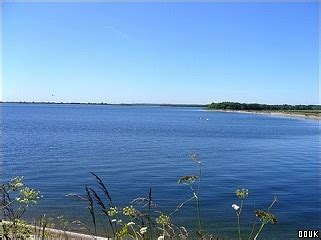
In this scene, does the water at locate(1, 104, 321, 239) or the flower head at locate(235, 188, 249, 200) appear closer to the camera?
the flower head at locate(235, 188, 249, 200)

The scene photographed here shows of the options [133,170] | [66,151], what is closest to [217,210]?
[133,170]

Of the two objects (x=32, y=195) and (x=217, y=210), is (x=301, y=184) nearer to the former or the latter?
(x=217, y=210)

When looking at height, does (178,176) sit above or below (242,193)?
below

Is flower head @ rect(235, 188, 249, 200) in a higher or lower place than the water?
higher

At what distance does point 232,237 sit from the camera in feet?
38.2

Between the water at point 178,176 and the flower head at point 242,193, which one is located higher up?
the flower head at point 242,193

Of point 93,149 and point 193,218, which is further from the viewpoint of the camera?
point 93,149

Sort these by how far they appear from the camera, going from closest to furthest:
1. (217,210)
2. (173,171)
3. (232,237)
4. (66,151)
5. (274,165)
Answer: (232,237) → (217,210) → (173,171) → (274,165) → (66,151)

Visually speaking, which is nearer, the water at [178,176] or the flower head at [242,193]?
the flower head at [242,193]

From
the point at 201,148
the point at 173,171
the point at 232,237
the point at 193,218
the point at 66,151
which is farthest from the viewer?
the point at 201,148

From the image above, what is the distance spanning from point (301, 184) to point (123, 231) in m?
18.6

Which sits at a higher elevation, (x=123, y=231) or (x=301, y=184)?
(x=123, y=231)

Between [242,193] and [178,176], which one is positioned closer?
[242,193]

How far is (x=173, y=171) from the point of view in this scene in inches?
890
